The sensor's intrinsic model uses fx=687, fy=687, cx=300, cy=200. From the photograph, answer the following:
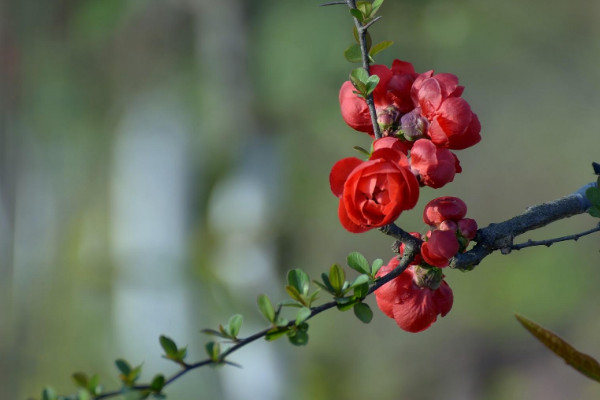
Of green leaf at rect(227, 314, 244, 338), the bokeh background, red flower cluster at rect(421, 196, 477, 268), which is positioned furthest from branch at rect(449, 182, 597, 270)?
the bokeh background

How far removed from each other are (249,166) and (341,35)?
0.51 meters

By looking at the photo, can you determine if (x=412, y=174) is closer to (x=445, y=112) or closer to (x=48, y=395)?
(x=445, y=112)

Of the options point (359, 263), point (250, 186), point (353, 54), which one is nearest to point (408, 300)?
point (359, 263)

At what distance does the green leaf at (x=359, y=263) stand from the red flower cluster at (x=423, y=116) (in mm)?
50

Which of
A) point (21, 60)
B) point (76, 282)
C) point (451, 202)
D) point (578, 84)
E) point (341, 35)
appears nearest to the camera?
point (451, 202)

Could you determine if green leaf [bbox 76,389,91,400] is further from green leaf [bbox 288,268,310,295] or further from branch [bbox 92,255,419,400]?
green leaf [bbox 288,268,310,295]

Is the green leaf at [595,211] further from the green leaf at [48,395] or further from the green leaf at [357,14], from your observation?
the green leaf at [48,395]

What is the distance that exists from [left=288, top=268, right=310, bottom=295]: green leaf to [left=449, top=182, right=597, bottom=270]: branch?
76 mm

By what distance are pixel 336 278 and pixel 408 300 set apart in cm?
5

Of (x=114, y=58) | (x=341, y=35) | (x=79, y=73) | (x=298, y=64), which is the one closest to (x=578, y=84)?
(x=341, y=35)

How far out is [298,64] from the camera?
221 cm

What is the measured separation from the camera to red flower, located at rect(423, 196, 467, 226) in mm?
356

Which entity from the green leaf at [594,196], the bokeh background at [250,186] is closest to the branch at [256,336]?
the green leaf at [594,196]

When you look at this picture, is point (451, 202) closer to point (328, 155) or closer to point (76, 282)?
point (328, 155)
